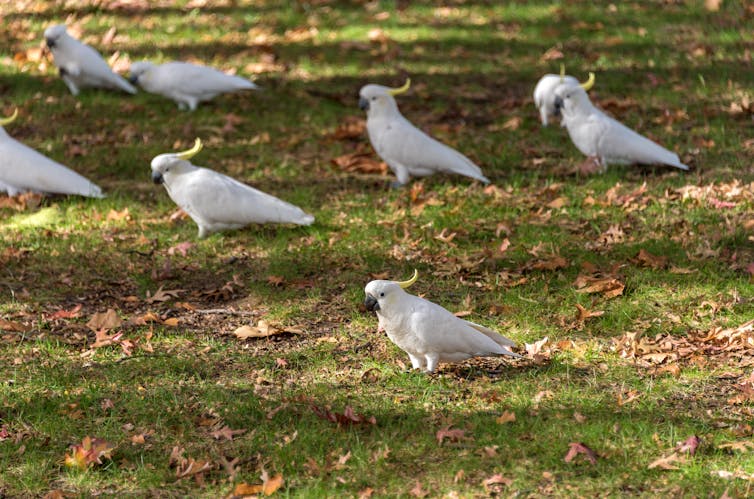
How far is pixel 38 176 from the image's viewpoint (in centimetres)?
658

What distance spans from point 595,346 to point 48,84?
20.8 ft

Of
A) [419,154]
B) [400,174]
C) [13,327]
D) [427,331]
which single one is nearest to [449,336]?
[427,331]

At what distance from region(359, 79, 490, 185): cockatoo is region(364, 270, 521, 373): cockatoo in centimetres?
245

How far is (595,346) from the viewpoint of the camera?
183 inches

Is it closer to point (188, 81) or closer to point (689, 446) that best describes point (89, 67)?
point (188, 81)

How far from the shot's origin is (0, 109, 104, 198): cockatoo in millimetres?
6590

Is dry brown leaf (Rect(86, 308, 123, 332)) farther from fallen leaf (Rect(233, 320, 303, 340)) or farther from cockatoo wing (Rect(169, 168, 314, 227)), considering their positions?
cockatoo wing (Rect(169, 168, 314, 227))

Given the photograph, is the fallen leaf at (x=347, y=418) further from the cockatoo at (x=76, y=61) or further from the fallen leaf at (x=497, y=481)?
the cockatoo at (x=76, y=61)

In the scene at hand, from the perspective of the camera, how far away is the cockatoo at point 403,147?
6.70 m

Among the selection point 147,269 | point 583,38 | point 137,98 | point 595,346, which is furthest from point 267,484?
point 583,38

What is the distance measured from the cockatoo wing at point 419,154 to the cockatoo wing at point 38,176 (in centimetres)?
200

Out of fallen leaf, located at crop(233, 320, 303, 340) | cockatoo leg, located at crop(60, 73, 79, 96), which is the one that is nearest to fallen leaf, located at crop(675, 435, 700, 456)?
fallen leaf, located at crop(233, 320, 303, 340)

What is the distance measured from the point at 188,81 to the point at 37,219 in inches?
88.9

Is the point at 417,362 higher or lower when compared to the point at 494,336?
lower
